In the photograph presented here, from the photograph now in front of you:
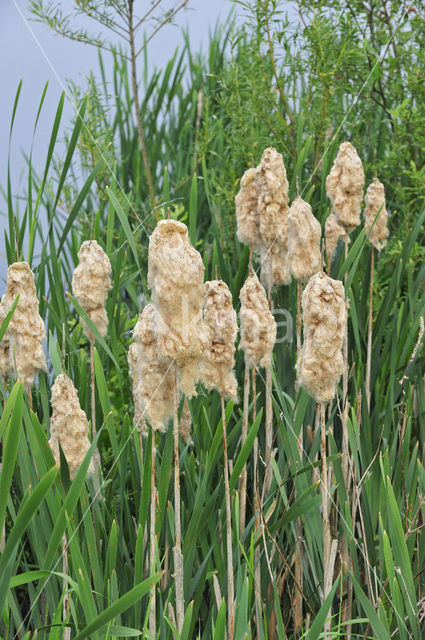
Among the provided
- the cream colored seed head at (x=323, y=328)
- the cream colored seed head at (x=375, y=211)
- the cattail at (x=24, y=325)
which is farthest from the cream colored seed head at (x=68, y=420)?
the cream colored seed head at (x=375, y=211)

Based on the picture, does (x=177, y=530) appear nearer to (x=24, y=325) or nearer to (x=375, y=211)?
(x=24, y=325)

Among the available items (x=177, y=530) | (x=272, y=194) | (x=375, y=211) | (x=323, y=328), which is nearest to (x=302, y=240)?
(x=272, y=194)

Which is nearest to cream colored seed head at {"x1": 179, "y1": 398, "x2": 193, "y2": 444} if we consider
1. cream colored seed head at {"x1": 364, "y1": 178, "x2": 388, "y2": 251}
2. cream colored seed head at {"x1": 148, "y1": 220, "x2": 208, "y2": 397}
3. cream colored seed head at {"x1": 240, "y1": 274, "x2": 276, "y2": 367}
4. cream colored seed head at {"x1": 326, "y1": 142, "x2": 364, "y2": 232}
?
cream colored seed head at {"x1": 240, "y1": 274, "x2": 276, "y2": 367}

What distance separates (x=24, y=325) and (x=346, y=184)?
2.65 ft

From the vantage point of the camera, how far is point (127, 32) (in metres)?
2.57

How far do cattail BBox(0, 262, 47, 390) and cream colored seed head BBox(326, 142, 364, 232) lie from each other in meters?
0.74

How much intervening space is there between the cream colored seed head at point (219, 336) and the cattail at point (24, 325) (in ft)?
1.10

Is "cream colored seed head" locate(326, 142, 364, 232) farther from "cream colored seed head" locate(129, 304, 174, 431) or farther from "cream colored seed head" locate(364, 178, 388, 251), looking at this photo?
"cream colored seed head" locate(129, 304, 174, 431)

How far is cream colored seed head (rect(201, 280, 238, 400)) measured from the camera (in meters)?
1.25

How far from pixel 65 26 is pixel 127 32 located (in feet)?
1.01

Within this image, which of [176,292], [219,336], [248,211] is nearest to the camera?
[176,292]

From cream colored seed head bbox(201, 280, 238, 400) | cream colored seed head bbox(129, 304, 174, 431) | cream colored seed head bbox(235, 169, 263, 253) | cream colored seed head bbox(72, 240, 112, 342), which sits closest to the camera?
cream colored seed head bbox(129, 304, 174, 431)

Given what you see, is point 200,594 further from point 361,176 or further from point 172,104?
point 172,104

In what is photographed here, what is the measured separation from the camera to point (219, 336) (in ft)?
4.14
